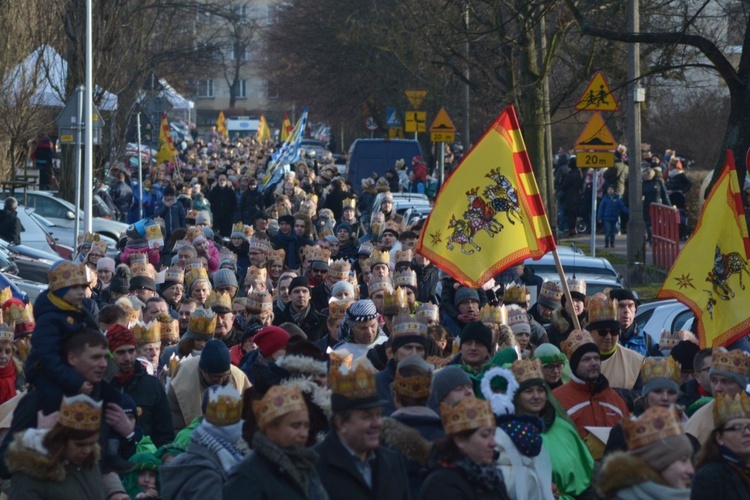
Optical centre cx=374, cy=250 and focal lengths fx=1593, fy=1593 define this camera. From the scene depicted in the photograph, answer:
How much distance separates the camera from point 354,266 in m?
17.9

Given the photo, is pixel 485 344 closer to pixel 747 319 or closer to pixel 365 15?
pixel 747 319

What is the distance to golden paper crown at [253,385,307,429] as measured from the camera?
596cm

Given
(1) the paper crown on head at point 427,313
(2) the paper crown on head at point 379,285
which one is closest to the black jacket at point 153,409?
(1) the paper crown on head at point 427,313

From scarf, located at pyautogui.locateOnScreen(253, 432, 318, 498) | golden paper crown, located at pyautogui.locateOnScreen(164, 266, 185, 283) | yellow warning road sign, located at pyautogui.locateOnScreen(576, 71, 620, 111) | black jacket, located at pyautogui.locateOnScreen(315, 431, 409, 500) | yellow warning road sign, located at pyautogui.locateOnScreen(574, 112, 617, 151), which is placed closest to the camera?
scarf, located at pyautogui.locateOnScreen(253, 432, 318, 498)

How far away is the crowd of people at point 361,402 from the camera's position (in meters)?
6.16

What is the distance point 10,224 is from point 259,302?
13.1 m

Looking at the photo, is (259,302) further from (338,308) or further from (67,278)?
(67,278)

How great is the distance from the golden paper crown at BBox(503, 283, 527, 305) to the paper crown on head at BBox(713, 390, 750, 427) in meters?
5.66

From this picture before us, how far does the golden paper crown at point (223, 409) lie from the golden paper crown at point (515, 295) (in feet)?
20.0

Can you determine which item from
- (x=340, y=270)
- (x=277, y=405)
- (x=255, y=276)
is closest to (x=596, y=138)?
(x=340, y=270)

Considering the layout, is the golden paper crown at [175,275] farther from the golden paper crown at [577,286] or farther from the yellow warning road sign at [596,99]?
the yellow warning road sign at [596,99]

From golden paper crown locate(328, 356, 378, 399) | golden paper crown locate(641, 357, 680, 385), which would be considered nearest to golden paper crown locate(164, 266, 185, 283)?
Answer: golden paper crown locate(641, 357, 680, 385)

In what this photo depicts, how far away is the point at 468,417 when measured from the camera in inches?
246

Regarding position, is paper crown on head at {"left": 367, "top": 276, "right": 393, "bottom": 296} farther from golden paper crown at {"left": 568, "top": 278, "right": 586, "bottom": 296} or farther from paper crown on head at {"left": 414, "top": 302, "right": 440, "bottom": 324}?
golden paper crown at {"left": 568, "top": 278, "right": 586, "bottom": 296}
